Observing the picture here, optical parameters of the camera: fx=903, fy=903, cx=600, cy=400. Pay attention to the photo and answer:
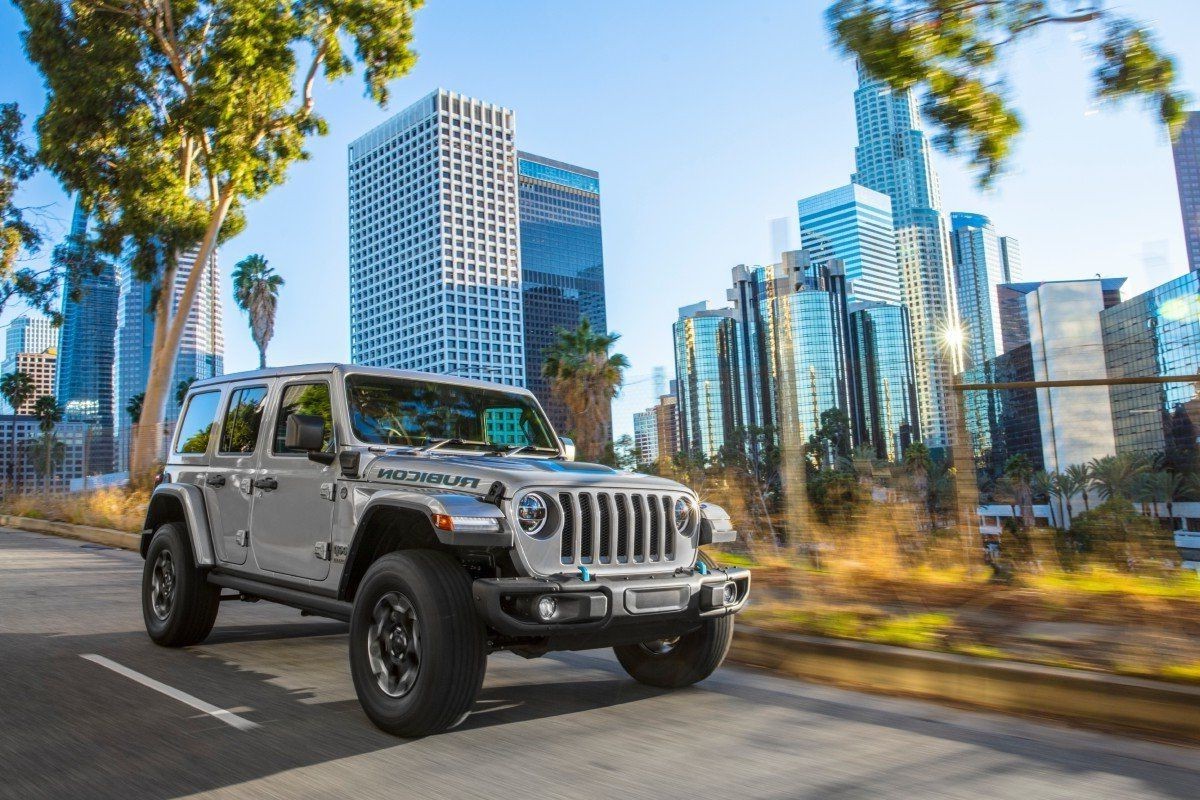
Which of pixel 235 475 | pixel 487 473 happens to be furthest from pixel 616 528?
pixel 235 475

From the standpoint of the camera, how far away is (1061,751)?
4211mm

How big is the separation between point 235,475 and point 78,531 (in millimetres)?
15372

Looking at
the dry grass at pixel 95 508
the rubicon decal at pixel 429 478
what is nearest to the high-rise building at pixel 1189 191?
the rubicon decal at pixel 429 478

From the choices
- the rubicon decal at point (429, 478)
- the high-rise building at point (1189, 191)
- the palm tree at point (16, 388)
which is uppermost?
the palm tree at point (16, 388)

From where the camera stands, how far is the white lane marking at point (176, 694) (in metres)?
4.66

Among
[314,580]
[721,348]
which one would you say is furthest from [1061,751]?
[721,348]

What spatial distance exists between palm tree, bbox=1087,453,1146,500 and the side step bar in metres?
5.54

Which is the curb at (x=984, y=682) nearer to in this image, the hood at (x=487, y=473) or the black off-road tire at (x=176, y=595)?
the hood at (x=487, y=473)

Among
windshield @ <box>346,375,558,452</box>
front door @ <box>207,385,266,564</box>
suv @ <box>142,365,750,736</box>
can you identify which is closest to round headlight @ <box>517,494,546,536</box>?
suv @ <box>142,365,750,736</box>

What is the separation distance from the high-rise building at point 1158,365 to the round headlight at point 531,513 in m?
4.96

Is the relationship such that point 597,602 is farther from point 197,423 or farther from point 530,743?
point 197,423

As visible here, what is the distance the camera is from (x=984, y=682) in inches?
200

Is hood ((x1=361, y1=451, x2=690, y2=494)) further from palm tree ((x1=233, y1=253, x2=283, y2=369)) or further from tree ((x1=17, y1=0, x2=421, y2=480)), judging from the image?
palm tree ((x1=233, y1=253, x2=283, y2=369))

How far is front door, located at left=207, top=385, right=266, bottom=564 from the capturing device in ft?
19.9
